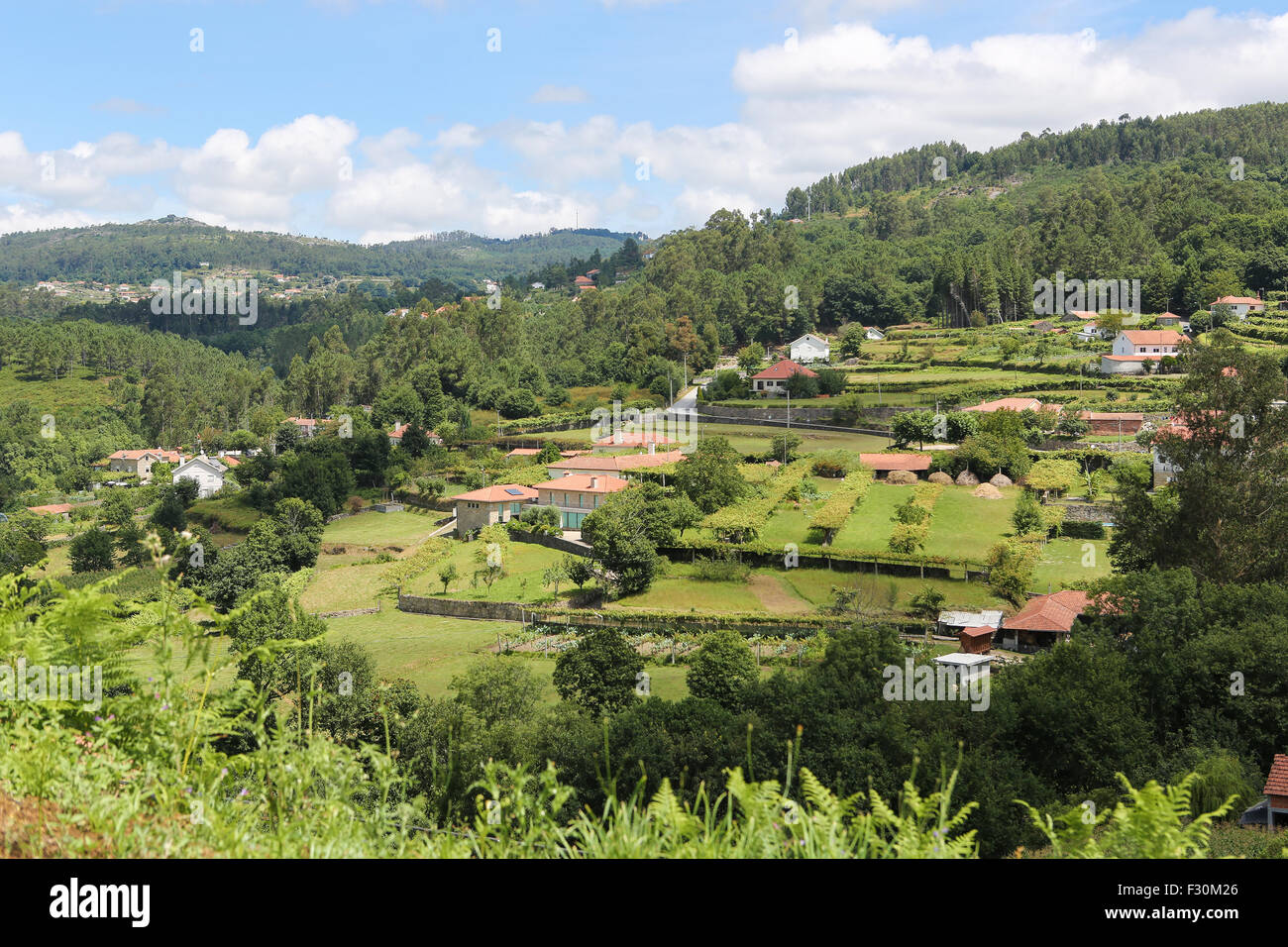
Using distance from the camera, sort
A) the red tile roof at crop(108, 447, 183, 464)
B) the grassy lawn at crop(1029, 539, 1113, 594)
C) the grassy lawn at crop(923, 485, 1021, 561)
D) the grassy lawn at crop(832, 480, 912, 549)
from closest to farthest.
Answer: the grassy lawn at crop(1029, 539, 1113, 594), the grassy lawn at crop(923, 485, 1021, 561), the grassy lawn at crop(832, 480, 912, 549), the red tile roof at crop(108, 447, 183, 464)

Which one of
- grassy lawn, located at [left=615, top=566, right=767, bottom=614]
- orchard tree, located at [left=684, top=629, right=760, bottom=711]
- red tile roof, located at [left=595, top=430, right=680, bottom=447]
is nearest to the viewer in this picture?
orchard tree, located at [left=684, top=629, right=760, bottom=711]

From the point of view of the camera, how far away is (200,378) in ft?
323

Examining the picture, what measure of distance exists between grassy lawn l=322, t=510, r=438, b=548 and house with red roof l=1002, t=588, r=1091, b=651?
25524 millimetres

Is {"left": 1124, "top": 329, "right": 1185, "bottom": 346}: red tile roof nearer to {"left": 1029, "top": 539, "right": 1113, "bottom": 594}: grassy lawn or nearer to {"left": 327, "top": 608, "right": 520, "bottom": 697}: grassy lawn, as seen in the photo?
{"left": 1029, "top": 539, "right": 1113, "bottom": 594}: grassy lawn

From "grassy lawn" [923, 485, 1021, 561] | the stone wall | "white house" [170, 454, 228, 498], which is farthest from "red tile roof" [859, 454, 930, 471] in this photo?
"white house" [170, 454, 228, 498]

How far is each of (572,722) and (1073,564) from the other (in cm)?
1889

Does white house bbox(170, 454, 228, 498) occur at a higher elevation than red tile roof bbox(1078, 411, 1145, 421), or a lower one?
lower

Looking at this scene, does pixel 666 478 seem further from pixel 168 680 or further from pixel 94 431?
pixel 94 431

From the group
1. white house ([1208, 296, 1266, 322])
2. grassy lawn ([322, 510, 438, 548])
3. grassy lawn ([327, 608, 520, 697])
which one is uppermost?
white house ([1208, 296, 1266, 322])

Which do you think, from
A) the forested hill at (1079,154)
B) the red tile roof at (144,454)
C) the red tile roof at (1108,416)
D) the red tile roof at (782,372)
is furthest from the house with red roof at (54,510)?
the forested hill at (1079,154)

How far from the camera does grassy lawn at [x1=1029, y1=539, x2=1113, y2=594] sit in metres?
29.2

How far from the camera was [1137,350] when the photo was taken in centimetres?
5594

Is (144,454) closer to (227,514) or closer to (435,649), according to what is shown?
(227,514)

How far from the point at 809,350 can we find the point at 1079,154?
89.9 meters
